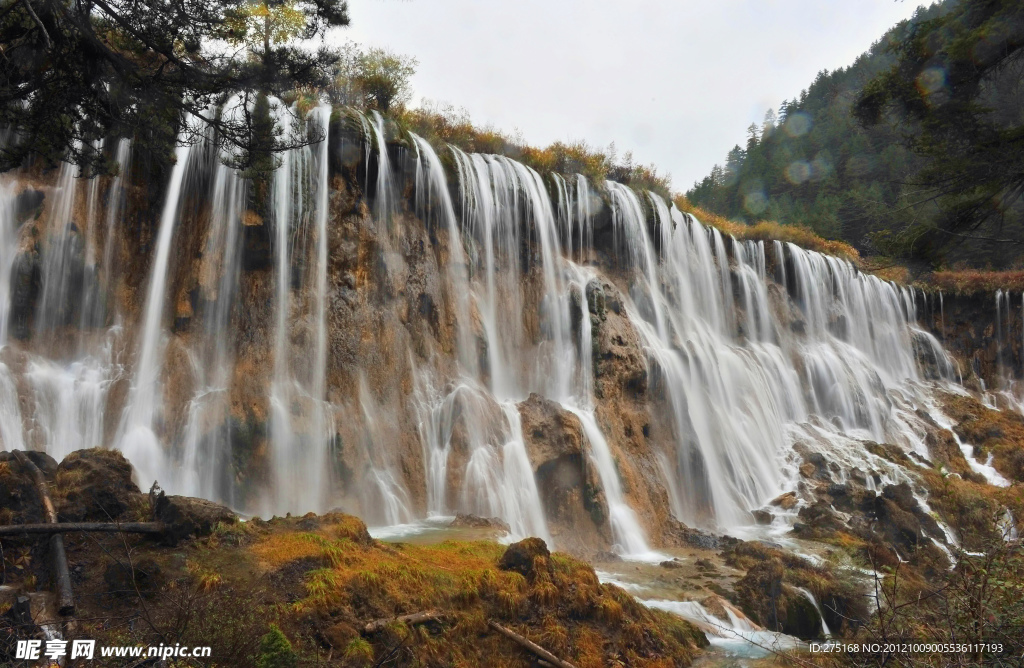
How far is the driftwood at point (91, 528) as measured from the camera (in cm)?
532

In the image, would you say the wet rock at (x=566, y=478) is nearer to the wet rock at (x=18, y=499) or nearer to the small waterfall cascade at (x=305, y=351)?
the small waterfall cascade at (x=305, y=351)

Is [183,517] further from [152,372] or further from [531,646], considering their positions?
[152,372]

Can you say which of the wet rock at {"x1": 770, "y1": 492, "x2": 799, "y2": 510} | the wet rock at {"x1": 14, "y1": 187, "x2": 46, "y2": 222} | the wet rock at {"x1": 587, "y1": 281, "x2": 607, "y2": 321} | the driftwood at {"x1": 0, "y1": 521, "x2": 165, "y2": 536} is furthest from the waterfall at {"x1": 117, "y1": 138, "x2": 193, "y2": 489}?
the wet rock at {"x1": 770, "y1": 492, "x2": 799, "y2": 510}

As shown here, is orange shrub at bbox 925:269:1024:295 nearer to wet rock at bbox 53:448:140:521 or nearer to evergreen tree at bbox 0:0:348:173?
evergreen tree at bbox 0:0:348:173

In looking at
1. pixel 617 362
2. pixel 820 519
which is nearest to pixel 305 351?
pixel 617 362

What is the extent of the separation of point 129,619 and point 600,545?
9.51 meters

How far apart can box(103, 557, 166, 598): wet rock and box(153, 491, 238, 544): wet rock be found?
715 millimetres

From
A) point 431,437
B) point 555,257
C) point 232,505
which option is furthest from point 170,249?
point 555,257

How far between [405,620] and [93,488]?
3.61m

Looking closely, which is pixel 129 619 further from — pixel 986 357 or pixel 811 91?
pixel 811 91

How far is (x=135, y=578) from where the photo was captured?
17.9 feet

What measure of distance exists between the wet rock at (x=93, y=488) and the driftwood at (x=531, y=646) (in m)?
4.04

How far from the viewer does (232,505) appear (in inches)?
441

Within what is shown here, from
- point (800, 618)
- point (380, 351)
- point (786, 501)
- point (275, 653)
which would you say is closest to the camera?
point (275, 653)
